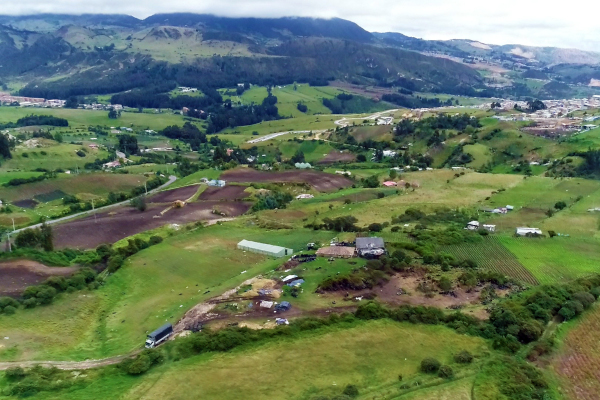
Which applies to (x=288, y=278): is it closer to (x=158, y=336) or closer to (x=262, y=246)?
(x=262, y=246)

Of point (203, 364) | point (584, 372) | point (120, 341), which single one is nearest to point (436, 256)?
point (584, 372)

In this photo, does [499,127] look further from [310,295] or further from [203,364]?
[203,364]

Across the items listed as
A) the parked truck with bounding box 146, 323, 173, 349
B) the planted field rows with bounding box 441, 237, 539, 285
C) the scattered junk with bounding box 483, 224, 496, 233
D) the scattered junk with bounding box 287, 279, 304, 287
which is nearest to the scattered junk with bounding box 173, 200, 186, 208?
the scattered junk with bounding box 287, 279, 304, 287

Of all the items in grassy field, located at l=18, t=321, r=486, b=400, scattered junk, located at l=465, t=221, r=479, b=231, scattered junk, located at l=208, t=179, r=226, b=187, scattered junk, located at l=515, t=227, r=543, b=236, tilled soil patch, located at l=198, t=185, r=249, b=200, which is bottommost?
tilled soil patch, located at l=198, t=185, r=249, b=200

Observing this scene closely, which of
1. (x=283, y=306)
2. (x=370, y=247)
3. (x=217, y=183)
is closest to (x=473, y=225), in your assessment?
(x=370, y=247)

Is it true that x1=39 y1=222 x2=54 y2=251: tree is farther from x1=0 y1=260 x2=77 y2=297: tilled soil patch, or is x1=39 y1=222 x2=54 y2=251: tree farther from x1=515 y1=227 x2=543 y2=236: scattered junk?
x1=515 y1=227 x2=543 y2=236: scattered junk
